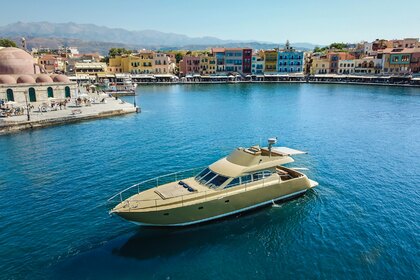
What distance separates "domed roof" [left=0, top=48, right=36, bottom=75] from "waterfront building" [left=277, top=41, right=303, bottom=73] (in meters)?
101

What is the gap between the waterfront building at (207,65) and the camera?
142875 millimetres

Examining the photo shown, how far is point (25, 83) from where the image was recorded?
64562 millimetres

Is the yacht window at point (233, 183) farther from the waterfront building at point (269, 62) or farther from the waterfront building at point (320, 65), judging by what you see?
the waterfront building at point (320, 65)

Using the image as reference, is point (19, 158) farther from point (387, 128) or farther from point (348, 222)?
point (387, 128)

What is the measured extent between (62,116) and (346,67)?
398 ft

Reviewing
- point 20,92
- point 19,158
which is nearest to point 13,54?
point 20,92

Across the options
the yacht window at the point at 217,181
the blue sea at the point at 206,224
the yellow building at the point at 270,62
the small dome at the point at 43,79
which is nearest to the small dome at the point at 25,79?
the small dome at the point at 43,79

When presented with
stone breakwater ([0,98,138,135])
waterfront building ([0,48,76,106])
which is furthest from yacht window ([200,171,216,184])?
waterfront building ([0,48,76,106])

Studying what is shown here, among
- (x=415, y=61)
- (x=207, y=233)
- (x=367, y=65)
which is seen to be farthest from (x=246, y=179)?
→ (x=367, y=65)

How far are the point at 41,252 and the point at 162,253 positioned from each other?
6.90 m

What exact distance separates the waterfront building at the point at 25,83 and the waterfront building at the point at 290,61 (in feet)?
309

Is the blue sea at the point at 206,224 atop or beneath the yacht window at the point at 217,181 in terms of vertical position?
beneath

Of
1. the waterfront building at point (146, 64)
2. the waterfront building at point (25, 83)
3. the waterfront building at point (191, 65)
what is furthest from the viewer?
the waterfront building at point (191, 65)

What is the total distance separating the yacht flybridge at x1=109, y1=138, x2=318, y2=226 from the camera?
1912cm
